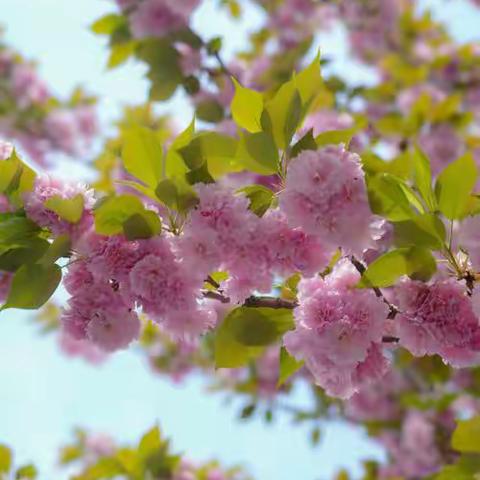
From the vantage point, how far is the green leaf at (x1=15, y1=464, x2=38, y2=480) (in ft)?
5.96

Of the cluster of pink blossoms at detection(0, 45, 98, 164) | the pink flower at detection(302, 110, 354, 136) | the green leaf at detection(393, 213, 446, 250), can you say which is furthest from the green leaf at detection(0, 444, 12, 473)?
the cluster of pink blossoms at detection(0, 45, 98, 164)

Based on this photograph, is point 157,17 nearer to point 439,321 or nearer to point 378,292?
point 378,292

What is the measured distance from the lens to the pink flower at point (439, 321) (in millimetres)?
1139

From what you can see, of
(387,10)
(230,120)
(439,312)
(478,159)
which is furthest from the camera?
(387,10)

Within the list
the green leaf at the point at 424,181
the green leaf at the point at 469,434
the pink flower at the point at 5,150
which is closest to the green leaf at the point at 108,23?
the pink flower at the point at 5,150

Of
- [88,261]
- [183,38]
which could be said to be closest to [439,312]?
[88,261]

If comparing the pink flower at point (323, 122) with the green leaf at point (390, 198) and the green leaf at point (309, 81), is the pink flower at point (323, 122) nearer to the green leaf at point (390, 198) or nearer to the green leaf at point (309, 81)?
the green leaf at point (309, 81)

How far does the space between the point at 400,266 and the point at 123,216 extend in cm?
52

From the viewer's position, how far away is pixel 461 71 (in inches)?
169

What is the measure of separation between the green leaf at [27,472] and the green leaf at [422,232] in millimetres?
1305

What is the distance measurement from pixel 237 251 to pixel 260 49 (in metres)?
3.38

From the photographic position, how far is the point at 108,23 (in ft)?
9.60

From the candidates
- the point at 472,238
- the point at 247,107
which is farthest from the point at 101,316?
the point at 472,238

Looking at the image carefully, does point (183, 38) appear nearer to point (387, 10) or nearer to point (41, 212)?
point (41, 212)
